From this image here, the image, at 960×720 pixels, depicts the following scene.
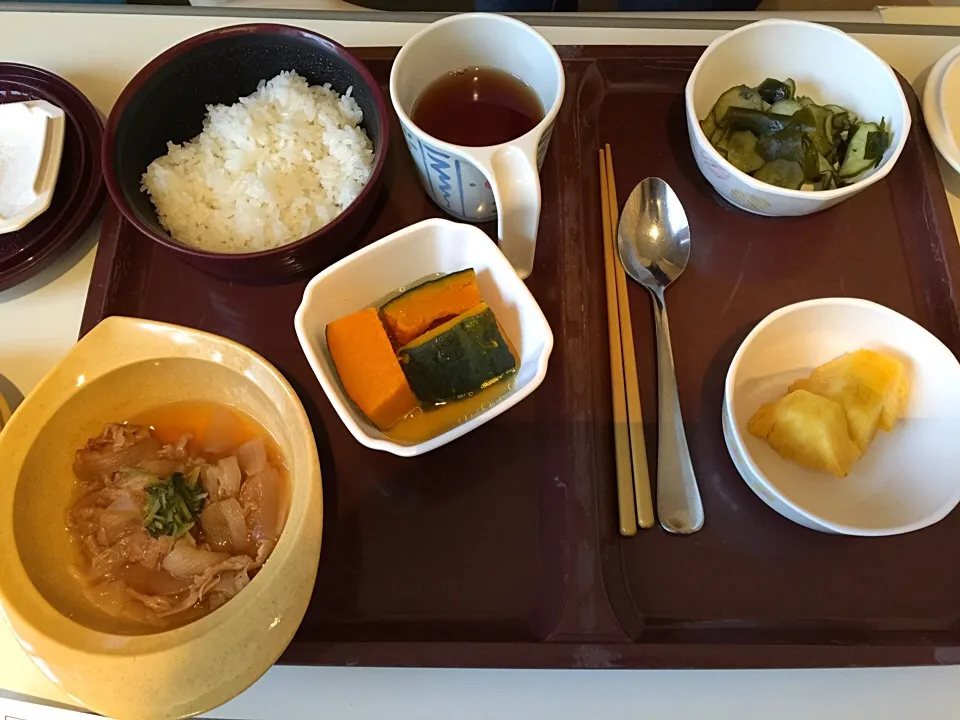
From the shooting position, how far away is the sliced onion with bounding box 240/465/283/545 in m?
0.86

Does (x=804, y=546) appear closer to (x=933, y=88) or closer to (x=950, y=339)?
(x=950, y=339)

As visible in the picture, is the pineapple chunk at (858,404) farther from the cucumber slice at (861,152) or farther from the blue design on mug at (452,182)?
the blue design on mug at (452,182)

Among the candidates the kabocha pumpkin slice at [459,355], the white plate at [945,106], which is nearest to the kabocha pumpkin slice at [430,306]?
the kabocha pumpkin slice at [459,355]

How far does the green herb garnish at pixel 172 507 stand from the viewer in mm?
853

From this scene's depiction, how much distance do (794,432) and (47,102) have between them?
1226 mm

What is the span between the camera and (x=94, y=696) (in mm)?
697

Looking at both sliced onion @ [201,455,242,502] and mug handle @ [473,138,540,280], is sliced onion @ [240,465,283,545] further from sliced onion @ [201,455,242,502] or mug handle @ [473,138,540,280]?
mug handle @ [473,138,540,280]

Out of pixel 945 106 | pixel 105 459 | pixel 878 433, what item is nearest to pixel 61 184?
pixel 105 459

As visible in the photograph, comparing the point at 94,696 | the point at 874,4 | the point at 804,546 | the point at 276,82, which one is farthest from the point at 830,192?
the point at 94,696

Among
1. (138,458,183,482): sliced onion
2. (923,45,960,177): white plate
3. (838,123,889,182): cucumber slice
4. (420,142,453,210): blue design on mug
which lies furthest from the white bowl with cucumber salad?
(138,458,183,482): sliced onion

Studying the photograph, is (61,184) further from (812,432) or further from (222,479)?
(812,432)

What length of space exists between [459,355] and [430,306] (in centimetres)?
8

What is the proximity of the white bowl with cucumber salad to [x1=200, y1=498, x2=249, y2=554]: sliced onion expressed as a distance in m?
0.81

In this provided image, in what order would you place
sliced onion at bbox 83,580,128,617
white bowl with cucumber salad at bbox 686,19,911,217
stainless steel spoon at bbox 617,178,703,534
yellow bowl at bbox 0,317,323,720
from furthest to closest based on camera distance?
white bowl with cucumber salad at bbox 686,19,911,217, stainless steel spoon at bbox 617,178,703,534, sliced onion at bbox 83,580,128,617, yellow bowl at bbox 0,317,323,720
